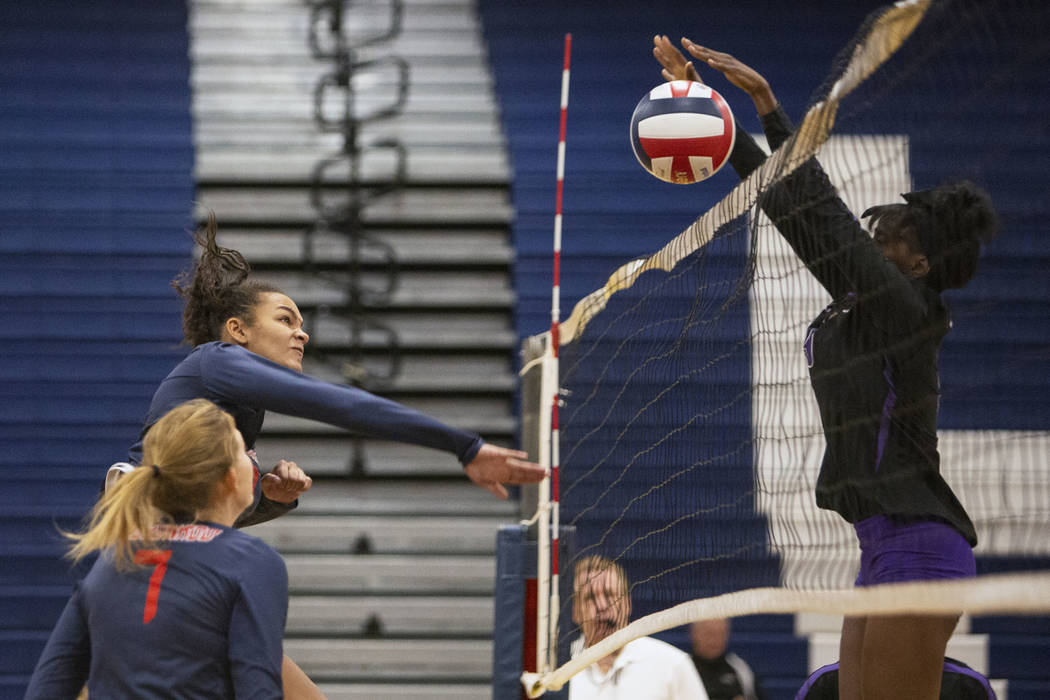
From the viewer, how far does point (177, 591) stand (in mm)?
2254

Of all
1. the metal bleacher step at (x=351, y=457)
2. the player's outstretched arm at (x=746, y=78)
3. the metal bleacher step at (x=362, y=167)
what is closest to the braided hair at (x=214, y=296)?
the player's outstretched arm at (x=746, y=78)

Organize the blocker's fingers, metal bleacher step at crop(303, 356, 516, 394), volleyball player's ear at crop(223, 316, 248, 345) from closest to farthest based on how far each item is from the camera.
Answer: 1. the blocker's fingers
2. volleyball player's ear at crop(223, 316, 248, 345)
3. metal bleacher step at crop(303, 356, 516, 394)

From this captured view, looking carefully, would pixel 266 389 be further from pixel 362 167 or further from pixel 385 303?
A: pixel 362 167

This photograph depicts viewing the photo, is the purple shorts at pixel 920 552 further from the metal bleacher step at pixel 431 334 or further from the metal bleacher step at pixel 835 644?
the metal bleacher step at pixel 431 334

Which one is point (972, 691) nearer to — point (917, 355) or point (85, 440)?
point (917, 355)

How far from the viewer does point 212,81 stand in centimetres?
923

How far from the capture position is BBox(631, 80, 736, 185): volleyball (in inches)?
148

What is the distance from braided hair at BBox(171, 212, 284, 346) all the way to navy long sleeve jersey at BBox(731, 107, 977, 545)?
133 cm

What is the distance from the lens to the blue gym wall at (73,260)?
7.51 metres

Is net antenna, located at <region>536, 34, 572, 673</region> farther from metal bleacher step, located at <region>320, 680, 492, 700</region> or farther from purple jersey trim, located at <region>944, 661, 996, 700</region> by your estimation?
metal bleacher step, located at <region>320, 680, 492, 700</region>

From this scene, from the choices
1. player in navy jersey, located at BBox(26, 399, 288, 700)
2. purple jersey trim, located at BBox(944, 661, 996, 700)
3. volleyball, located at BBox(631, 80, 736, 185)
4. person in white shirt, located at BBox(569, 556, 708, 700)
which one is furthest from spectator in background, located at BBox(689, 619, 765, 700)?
player in navy jersey, located at BBox(26, 399, 288, 700)

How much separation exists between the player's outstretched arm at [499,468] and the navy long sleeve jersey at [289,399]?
0.03 m

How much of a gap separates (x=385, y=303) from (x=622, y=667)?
141 inches

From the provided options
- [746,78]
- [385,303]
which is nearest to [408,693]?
[385,303]
